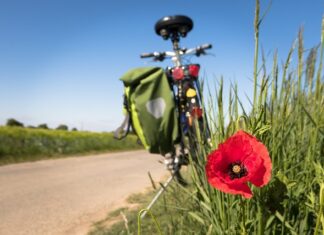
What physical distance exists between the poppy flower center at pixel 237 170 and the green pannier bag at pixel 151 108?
195 centimetres

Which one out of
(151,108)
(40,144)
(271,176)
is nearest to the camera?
(271,176)

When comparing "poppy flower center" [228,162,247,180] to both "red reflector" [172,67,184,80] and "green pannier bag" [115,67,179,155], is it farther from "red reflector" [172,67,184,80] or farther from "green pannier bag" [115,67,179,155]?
"red reflector" [172,67,184,80]

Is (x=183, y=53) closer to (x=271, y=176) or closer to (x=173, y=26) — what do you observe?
(x=173, y=26)

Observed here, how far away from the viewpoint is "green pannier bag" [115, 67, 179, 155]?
274cm

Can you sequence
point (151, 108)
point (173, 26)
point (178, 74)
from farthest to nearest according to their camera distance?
point (173, 26) → point (178, 74) → point (151, 108)

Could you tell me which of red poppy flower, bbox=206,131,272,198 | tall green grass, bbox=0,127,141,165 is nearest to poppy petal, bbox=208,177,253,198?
red poppy flower, bbox=206,131,272,198

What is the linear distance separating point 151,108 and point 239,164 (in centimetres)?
198

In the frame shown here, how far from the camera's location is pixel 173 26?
3463 millimetres

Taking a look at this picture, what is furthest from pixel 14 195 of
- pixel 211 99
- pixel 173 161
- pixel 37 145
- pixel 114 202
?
pixel 37 145

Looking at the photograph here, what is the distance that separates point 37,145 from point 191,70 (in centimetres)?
950

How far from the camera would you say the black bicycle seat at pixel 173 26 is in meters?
3.39

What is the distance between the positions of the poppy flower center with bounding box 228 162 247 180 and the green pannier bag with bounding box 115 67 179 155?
1948 mm

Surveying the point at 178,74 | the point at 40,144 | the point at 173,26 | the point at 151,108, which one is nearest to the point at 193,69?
the point at 178,74

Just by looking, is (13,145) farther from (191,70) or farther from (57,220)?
(191,70)
